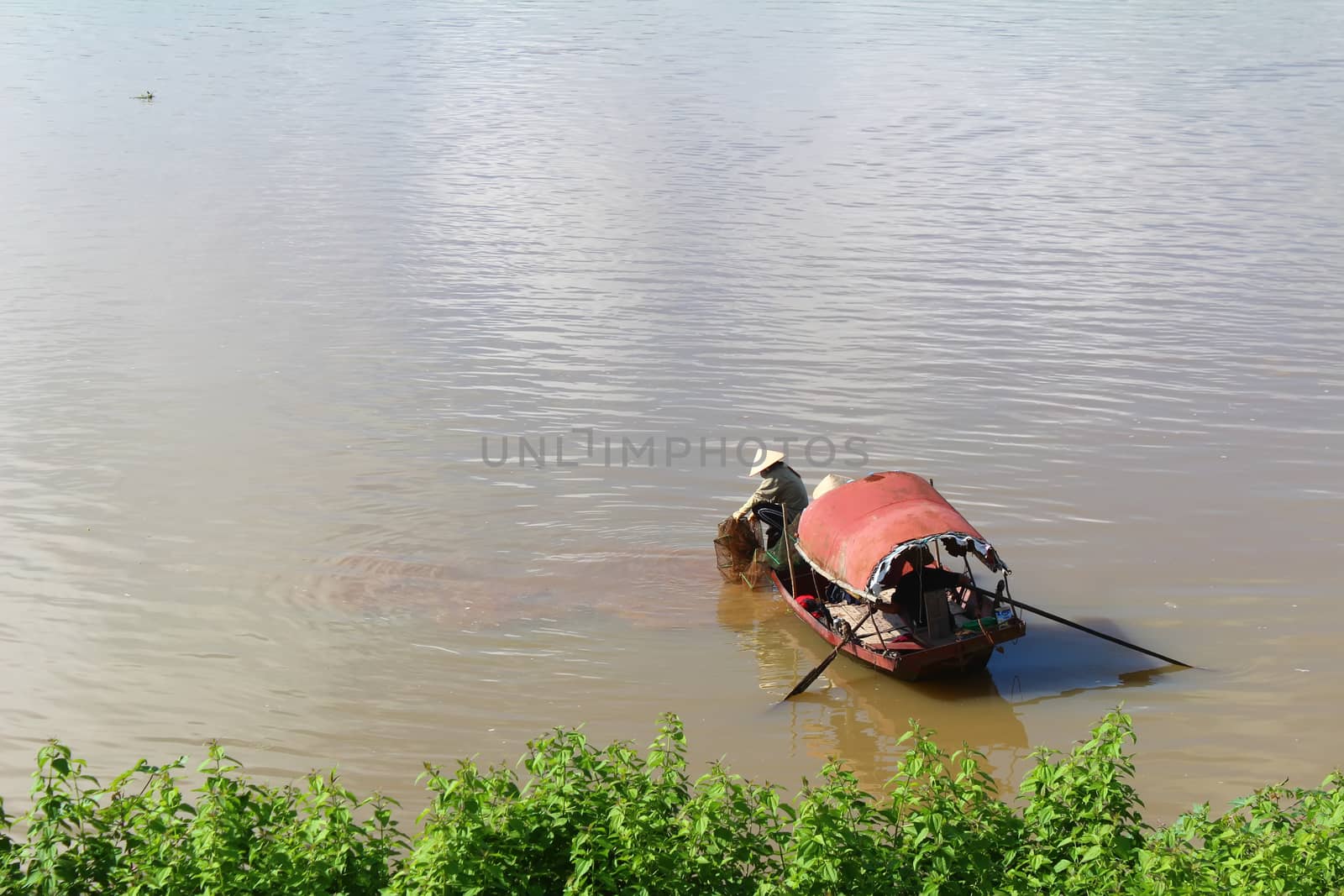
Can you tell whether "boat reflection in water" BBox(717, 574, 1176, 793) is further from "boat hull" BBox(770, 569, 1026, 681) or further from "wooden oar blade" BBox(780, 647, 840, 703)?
"boat hull" BBox(770, 569, 1026, 681)

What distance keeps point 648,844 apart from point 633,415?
9.04m

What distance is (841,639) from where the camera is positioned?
30.1ft

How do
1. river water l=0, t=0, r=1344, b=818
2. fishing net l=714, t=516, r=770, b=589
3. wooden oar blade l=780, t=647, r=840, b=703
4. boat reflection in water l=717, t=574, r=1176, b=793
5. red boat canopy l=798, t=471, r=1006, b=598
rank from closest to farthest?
boat reflection in water l=717, t=574, r=1176, b=793 < red boat canopy l=798, t=471, r=1006, b=598 < wooden oar blade l=780, t=647, r=840, b=703 < river water l=0, t=0, r=1344, b=818 < fishing net l=714, t=516, r=770, b=589

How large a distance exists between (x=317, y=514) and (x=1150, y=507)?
7.79 meters

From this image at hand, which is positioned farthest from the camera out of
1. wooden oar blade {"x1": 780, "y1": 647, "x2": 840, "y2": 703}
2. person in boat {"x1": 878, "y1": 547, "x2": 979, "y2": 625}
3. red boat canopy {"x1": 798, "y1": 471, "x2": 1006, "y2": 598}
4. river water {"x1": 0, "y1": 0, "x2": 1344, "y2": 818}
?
person in boat {"x1": 878, "y1": 547, "x2": 979, "y2": 625}

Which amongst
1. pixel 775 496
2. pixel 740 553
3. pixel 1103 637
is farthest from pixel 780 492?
pixel 1103 637

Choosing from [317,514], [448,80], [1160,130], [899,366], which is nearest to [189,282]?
[317,514]

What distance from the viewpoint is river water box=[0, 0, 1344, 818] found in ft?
29.7

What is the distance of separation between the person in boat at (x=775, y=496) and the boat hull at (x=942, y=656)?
1.62m

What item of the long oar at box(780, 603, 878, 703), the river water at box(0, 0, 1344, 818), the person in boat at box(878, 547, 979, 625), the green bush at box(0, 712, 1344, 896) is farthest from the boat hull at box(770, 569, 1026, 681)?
the green bush at box(0, 712, 1344, 896)

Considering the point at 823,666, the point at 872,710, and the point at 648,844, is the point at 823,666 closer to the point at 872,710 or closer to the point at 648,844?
the point at 872,710

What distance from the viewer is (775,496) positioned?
34.4 ft

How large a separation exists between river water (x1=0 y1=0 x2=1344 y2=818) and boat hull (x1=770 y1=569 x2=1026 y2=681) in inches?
10.2

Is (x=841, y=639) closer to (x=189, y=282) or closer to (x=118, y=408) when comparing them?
(x=118, y=408)
